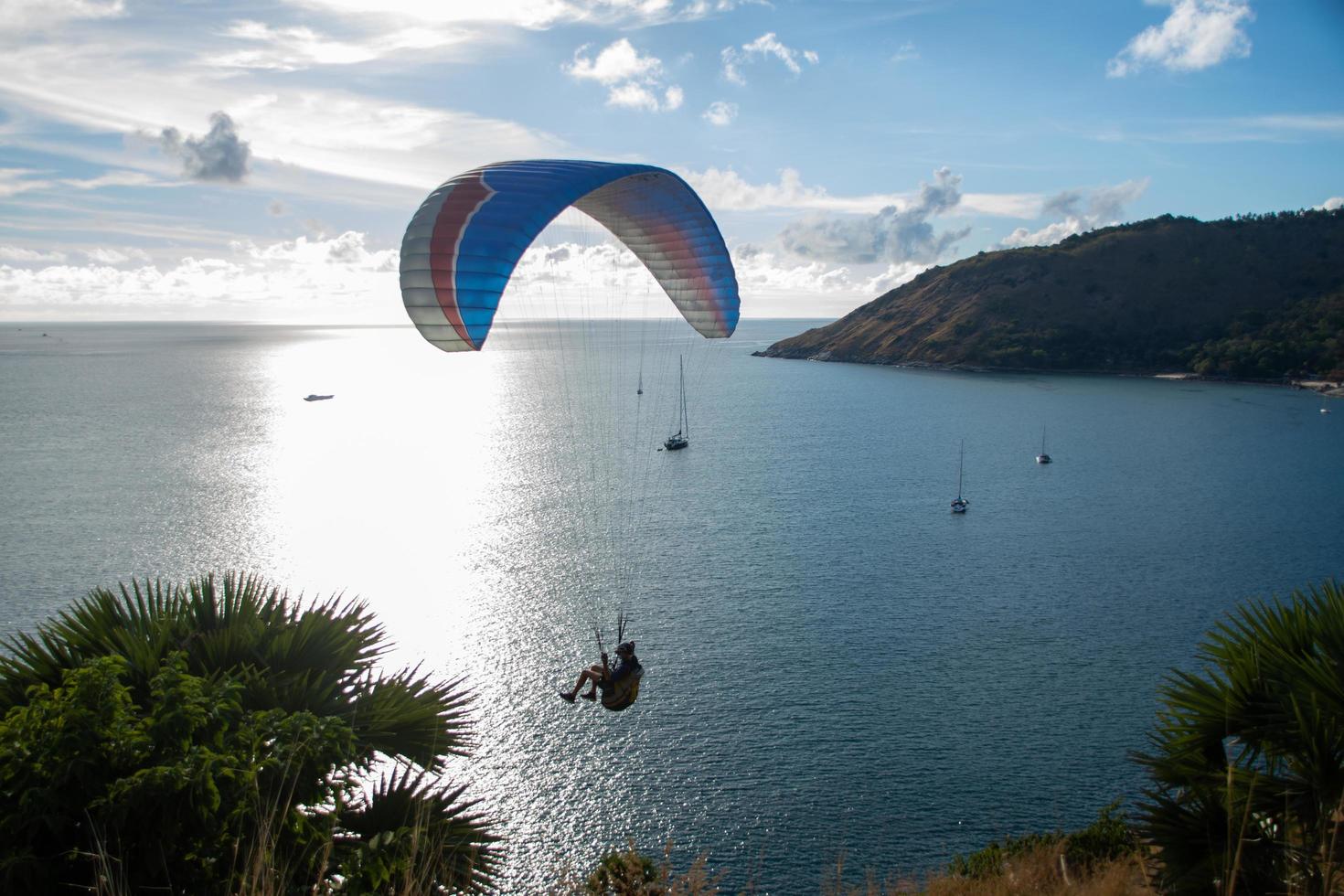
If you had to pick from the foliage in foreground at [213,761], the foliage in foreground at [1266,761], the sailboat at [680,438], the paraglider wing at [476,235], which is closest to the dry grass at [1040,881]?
the foliage in foreground at [1266,761]

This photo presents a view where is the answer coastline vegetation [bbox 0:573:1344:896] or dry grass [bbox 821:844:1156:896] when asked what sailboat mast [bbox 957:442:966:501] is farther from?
coastline vegetation [bbox 0:573:1344:896]

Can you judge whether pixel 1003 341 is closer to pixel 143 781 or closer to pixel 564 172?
pixel 564 172

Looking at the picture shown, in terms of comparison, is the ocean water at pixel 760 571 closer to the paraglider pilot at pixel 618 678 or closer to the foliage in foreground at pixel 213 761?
the paraglider pilot at pixel 618 678

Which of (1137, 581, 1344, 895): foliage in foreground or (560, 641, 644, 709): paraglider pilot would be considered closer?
(1137, 581, 1344, 895): foliage in foreground

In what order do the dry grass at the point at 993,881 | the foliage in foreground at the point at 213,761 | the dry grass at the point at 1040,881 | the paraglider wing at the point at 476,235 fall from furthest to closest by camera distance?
1. the paraglider wing at the point at 476,235
2. the dry grass at the point at 1040,881
3. the dry grass at the point at 993,881
4. the foliage in foreground at the point at 213,761

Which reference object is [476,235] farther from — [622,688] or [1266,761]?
[1266,761]

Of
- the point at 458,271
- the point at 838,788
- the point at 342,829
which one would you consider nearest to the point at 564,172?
the point at 458,271

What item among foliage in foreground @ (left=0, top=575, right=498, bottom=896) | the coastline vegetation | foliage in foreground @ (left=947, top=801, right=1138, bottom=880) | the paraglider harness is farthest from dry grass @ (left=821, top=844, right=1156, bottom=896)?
foliage in foreground @ (left=0, top=575, right=498, bottom=896)
